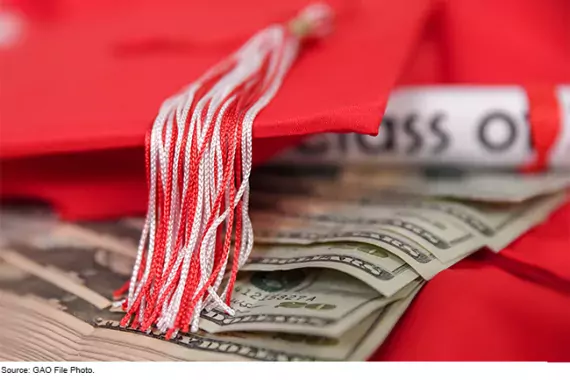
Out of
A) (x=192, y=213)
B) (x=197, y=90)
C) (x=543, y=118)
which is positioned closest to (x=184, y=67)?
(x=197, y=90)

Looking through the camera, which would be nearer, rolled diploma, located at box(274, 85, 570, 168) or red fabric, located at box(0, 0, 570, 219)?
red fabric, located at box(0, 0, 570, 219)

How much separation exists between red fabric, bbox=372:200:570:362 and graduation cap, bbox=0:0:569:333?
14 cm

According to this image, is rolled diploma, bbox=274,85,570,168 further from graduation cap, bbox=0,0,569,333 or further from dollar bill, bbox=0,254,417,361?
dollar bill, bbox=0,254,417,361

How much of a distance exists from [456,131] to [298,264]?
0.25 metres

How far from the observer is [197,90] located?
1.75 ft

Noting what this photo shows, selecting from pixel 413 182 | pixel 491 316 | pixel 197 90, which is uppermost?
pixel 197 90

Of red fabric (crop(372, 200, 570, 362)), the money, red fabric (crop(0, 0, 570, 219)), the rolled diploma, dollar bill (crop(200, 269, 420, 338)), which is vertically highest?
red fabric (crop(0, 0, 570, 219))

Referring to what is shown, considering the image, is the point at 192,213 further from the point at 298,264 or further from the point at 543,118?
the point at 543,118

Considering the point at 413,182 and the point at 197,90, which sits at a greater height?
the point at 197,90

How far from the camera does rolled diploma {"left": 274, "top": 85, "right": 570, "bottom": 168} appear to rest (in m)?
0.63

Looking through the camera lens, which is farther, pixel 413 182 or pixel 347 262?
pixel 413 182

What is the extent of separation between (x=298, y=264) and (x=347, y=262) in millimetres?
39

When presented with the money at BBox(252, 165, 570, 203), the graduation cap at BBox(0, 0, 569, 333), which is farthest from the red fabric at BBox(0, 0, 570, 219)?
the money at BBox(252, 165, 570, 203)

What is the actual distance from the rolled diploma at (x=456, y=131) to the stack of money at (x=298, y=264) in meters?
0.02
